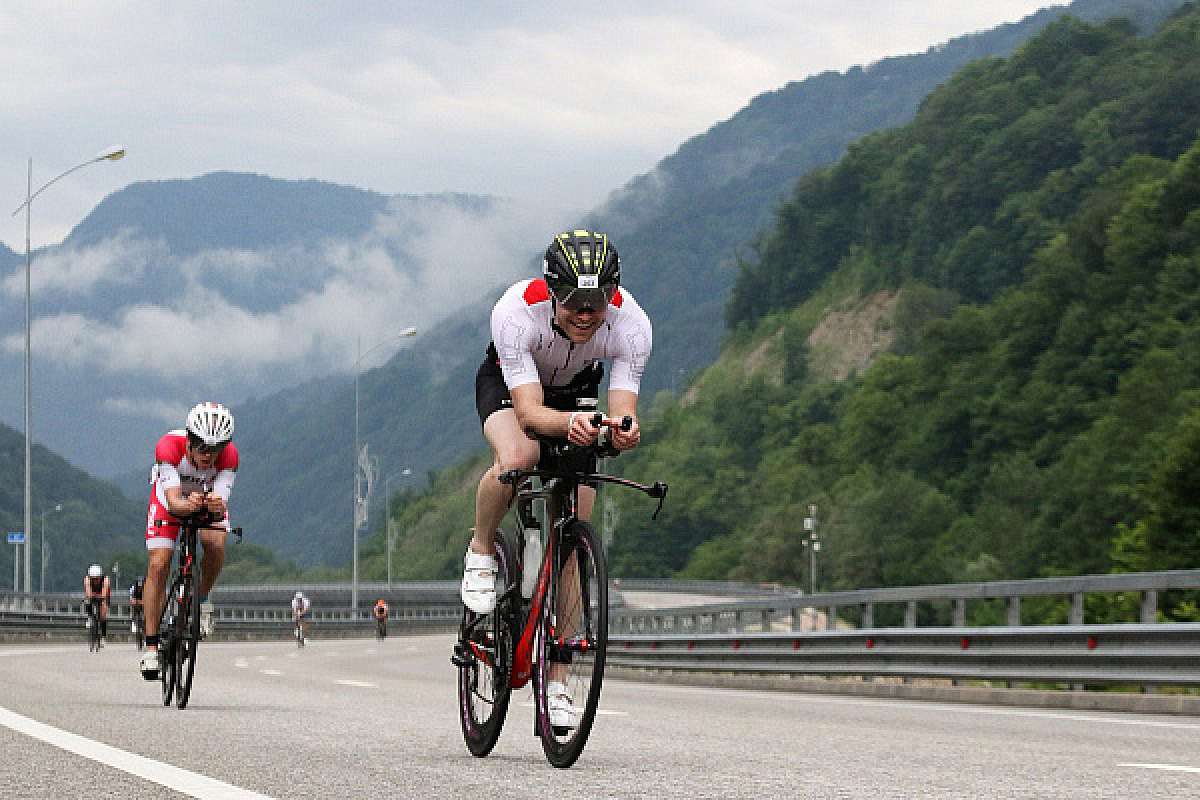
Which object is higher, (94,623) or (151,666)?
(151,666)

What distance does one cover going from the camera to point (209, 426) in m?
11.7

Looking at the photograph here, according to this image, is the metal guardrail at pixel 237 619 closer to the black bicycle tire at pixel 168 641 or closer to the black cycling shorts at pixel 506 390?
the black bicycle tire at pixel 168 641

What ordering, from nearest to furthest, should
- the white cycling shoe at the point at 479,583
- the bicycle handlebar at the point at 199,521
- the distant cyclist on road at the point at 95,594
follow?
the white cycling shoe at the point at 479,583 → the bicycle handlebar at the point at 199,521 → the distant cyclist on road at the point at 95,594

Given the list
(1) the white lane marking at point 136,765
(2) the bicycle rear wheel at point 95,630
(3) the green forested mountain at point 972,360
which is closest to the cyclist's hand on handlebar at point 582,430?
(1) the white lane marking at point 136,765

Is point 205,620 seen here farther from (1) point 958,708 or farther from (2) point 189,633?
(1) point 958,708

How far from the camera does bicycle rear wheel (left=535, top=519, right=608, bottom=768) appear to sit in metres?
7.09

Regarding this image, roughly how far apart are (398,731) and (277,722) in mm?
998

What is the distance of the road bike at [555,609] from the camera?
23.3 ft

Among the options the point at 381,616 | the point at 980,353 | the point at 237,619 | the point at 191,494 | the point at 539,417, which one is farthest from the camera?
the point at 980,353

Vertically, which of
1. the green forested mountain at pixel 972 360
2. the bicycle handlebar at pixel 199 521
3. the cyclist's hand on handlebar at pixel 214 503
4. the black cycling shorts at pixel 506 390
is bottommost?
the bicycle handlebar at pixel 199 521

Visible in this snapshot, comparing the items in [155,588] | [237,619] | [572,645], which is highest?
[155,588]

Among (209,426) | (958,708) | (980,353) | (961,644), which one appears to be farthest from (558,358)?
(980,353)

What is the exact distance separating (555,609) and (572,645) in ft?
0.70

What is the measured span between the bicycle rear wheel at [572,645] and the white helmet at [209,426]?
4.76 meters
